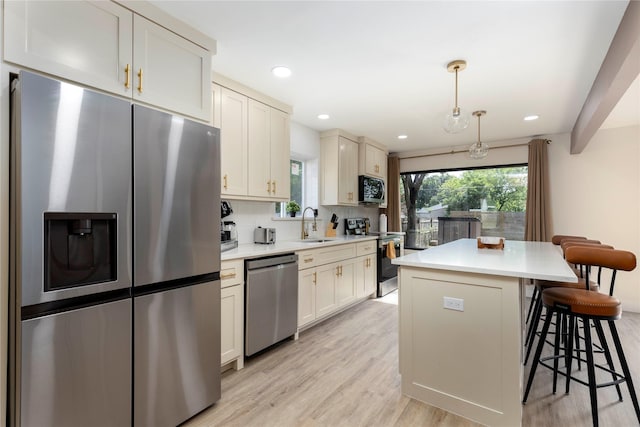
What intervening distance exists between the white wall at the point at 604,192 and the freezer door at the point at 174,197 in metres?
4.80

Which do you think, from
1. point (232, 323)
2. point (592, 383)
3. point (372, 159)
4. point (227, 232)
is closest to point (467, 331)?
point (592, 383)

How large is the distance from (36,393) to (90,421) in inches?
11.1

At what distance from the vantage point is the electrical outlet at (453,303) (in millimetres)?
1874

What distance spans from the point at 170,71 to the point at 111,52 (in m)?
0.33

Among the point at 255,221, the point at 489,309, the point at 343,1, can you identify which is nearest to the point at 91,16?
the point at 343,1

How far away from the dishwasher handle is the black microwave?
2.06m

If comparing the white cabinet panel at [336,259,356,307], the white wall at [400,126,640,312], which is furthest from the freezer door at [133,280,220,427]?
the white wall at [400,126,640,312]

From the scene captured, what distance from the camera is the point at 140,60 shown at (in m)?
1.70

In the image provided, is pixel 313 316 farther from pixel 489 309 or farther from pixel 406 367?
pixel 489 309

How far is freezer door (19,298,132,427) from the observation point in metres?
1.21

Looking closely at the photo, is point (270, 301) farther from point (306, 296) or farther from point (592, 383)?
point (592, 383)

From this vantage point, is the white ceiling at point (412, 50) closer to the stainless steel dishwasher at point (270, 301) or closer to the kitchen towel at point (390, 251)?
the stainless steel dishwasher at point (270, 301)

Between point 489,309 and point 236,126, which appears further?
point 236,126

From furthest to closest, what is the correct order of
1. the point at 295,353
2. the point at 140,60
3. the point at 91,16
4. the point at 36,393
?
the point at 295,353
the point at 140,60
the point at 91,16
the point at 36,393
